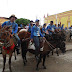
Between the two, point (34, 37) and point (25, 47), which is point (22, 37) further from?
point (34, 37)

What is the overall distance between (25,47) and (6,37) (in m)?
2.03

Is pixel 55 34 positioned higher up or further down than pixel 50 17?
further down

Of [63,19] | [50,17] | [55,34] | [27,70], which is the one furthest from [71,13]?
[27,70]

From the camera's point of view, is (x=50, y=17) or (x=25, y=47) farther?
(x=50, y=17)

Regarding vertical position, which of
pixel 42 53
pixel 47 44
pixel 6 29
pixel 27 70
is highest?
pixel 6 29

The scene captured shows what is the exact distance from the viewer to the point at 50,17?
33562 mm

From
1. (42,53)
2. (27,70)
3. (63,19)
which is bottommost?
(27,70)

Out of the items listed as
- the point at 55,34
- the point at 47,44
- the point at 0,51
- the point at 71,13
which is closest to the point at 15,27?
the point at 0,51

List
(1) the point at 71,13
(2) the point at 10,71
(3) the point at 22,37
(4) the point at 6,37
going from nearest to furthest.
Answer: (4) the point at 6,37
(2) the point at 10,71
(3) the point at 22,37
(1) the point at 71,13

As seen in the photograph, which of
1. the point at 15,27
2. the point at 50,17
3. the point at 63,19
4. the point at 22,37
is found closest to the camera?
the point at 15,27

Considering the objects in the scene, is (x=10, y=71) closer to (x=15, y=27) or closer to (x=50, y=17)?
(x=15, y=27)

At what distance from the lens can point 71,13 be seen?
92.5 ft

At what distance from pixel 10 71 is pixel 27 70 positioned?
2.93 feet

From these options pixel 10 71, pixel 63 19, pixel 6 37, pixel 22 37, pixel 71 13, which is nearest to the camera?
pixel 6 37
